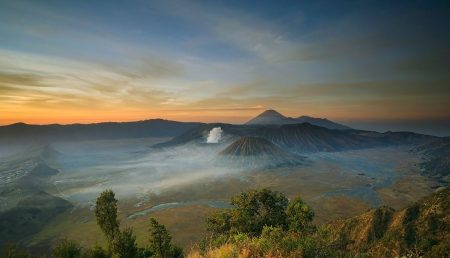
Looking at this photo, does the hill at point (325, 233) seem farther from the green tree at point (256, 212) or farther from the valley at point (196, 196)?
the valley at point (196, 196)

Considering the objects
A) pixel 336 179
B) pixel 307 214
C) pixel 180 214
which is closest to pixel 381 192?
pixel 336 179

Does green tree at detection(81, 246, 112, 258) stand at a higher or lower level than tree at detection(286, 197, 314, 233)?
lower

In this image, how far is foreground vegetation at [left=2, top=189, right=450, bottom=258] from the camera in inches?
337

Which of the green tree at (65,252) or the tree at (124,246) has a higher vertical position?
the tree at (124,246)

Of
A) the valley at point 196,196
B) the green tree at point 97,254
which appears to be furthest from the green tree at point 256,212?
the valley at point 196,196

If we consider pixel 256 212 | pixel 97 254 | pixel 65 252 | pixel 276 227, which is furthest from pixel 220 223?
pixel 276 227

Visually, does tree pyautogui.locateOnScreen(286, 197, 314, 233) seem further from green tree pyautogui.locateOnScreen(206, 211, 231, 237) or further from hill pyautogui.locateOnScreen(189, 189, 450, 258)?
green tree pyautogui.locateOnScreen(206, 211, 231, 237)

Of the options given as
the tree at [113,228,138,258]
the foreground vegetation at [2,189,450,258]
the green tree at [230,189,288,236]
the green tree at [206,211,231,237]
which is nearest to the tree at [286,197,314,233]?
the foreground vegetation at [2,189,450,258]

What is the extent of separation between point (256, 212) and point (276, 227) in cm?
1691

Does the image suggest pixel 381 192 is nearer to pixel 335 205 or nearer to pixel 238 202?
pixel 335 205

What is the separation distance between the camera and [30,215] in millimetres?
109625

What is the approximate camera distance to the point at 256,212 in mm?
40062

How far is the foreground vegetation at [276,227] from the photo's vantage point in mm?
8562

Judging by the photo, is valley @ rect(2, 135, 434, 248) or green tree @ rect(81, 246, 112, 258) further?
valley @ rect(2, 135, 434, 248)
